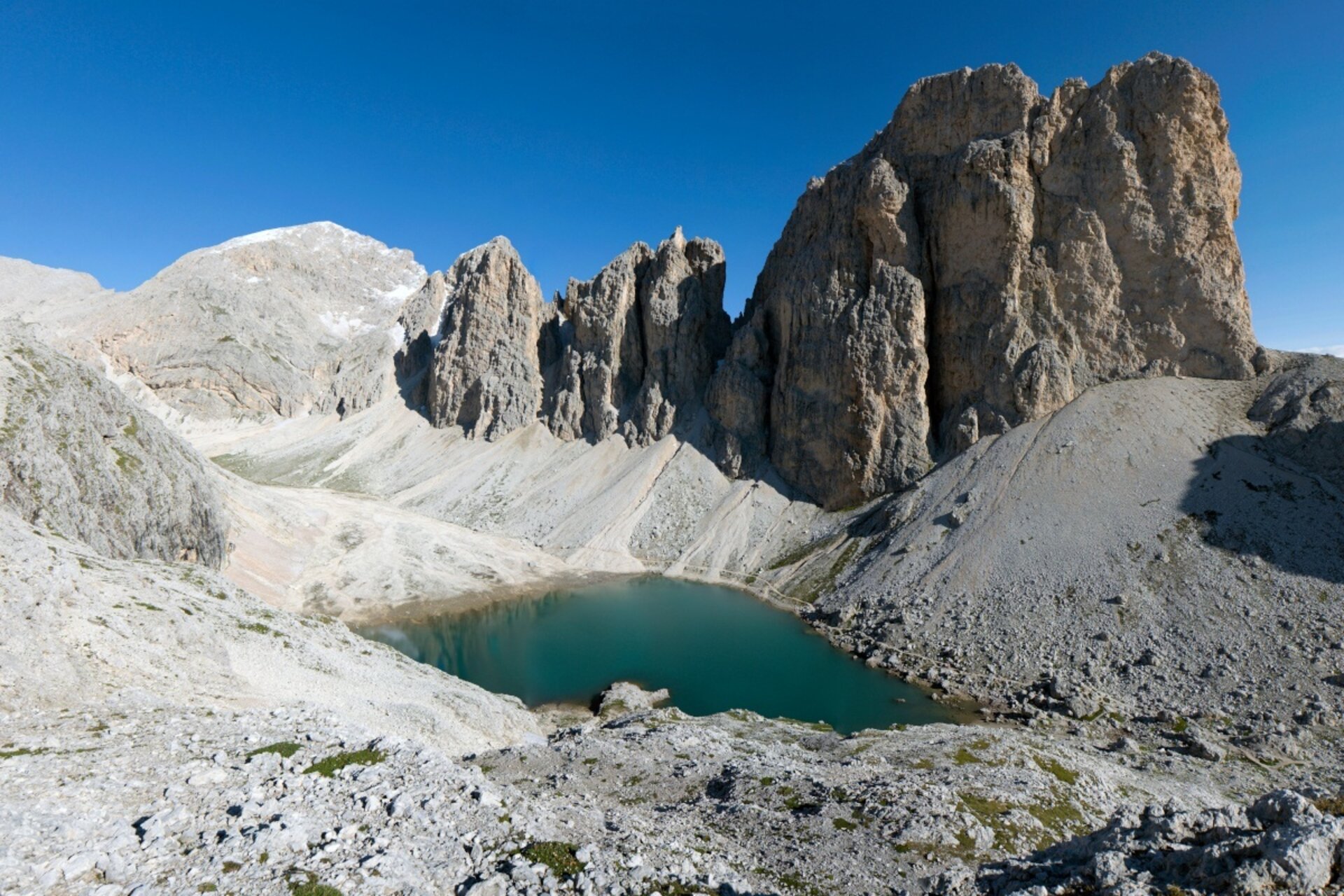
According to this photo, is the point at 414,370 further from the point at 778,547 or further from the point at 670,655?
the point at 670,655

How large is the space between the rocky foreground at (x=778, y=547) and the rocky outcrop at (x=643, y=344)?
80cm

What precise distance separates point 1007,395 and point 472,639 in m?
65.0

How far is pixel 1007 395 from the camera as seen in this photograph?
7069 centimetres


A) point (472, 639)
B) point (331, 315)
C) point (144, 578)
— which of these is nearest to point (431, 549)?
point (472, 639)

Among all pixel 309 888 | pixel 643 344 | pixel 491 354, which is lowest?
pixel 309 888

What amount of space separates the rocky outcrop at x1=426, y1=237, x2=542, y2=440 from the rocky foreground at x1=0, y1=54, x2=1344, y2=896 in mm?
871

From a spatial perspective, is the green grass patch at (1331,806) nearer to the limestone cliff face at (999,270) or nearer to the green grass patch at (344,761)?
the green grass patch at (344,761)

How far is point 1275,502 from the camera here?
49.5 meters

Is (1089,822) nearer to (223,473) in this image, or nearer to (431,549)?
(431,549)

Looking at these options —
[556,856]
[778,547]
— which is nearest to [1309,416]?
[778,547]

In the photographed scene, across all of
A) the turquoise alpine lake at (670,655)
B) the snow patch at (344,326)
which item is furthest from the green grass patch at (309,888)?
the snow patch at (344,326)

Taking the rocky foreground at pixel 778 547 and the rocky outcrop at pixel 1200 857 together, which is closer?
the rocky outcrop at pixel 1200 857

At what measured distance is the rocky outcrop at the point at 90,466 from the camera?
1309 inches

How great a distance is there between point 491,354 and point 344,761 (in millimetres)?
110614
